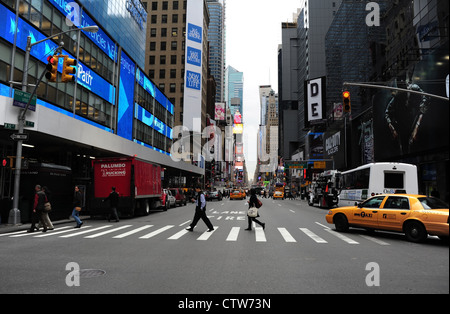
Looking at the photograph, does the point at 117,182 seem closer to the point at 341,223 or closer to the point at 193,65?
the point at 341,223

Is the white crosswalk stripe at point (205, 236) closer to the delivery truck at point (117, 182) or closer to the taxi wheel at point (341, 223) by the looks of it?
the taxi wheel at point (341, 223)

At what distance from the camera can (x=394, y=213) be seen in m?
11.2

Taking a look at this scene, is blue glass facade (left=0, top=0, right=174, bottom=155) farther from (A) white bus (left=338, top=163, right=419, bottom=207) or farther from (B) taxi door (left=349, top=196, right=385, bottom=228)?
(A) white bus (left=338, top=163, right=419, bottom=207)

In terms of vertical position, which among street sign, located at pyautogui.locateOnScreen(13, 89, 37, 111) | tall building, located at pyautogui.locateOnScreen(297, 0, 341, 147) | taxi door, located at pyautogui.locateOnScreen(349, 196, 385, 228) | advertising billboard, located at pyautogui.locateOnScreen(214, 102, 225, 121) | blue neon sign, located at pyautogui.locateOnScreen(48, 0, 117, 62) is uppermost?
tall building, located at pyautogui.locateOnScreen(297, 0, 341, 147)

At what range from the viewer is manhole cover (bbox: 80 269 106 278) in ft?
20.3

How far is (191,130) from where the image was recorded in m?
96.8

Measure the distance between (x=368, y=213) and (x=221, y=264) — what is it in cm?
735

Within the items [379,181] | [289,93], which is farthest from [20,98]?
[289,93]

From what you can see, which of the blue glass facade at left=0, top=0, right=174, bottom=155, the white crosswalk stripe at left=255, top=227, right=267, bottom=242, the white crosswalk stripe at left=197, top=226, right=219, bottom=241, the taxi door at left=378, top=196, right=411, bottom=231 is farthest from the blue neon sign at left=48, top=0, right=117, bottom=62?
the taxi door at left=378, top=196, right=411, bottom=231

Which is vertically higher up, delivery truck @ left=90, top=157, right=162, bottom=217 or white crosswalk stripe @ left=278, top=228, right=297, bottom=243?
delivery truck @ left=90, top=157, right=162, bottom=217

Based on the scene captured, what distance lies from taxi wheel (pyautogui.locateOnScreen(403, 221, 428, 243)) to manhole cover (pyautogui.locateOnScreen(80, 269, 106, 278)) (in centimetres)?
874
